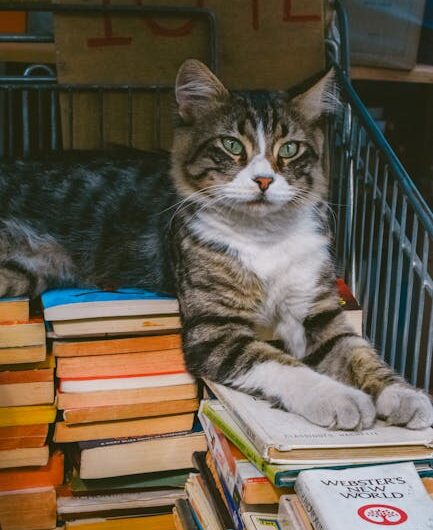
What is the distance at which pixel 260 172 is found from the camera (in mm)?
1298

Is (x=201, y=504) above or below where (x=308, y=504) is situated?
below

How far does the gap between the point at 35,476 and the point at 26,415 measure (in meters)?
0.15

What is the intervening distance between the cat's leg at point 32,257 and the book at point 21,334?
0.53ft

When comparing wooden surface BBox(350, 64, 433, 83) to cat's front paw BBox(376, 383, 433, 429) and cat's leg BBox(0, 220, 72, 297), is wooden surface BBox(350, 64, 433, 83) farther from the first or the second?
cat's front paw BBox(376, 383, 433, 429)

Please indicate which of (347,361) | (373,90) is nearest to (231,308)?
(347,361)

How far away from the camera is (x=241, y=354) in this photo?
1.31m

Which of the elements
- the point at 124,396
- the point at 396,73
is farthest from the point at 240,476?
the point at 396,73

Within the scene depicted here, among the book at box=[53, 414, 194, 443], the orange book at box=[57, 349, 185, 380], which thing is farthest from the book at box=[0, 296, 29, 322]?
the book at box=[53, 414, 194, 443]

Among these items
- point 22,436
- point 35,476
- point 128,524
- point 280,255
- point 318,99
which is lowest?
point 128,524

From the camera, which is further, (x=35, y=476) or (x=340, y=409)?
(x=35, y=476)

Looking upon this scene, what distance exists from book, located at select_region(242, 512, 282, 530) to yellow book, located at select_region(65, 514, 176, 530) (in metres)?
0.49

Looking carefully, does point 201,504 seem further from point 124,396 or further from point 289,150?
→ point 289,150

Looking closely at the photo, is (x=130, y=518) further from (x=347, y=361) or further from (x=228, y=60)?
(x=228, y=60)

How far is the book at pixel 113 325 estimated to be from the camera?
1335 millimetres
